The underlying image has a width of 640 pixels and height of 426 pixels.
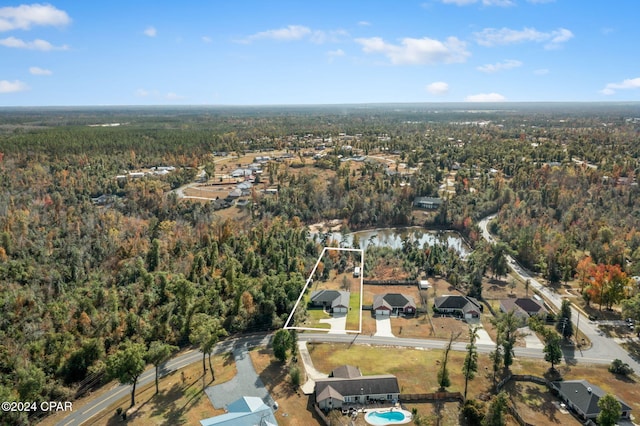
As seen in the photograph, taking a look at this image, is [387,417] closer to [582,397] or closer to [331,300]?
[582,397]

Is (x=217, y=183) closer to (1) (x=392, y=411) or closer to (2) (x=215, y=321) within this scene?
(2) (x=215, y=321)

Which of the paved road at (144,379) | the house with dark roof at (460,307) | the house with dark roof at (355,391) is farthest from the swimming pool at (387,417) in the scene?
the house with dark roof at (460,307)

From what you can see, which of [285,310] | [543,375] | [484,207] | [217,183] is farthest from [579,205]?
[217,183]

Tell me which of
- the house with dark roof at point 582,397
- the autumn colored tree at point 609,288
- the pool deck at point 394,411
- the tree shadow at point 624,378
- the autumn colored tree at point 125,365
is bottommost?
the tree shadow at point 624,378

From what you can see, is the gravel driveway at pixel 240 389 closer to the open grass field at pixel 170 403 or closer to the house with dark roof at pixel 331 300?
the open grass field at pixel 170 403

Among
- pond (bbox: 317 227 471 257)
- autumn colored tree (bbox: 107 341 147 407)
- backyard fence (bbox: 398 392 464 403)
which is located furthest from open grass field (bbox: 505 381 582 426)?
pond (bbox: 317 227 471 257)

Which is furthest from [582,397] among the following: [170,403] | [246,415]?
[170,403]
